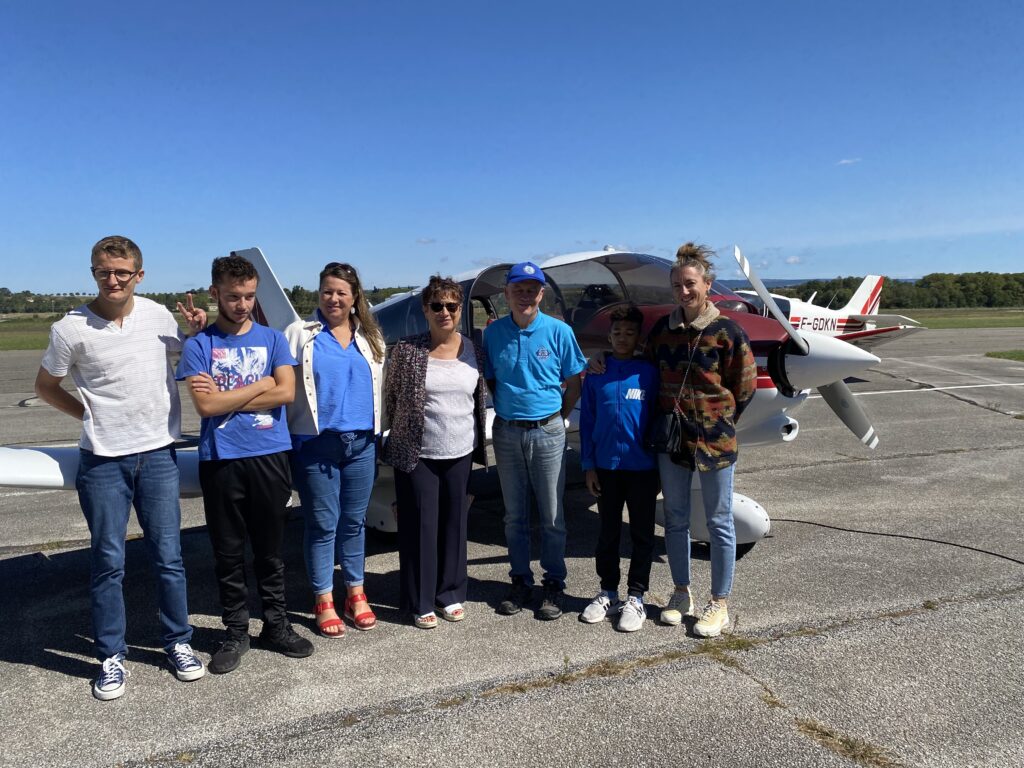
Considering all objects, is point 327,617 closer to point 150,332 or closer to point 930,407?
point 150,332

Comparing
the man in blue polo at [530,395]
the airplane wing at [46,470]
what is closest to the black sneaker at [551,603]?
the man in blue polo at [530,395]

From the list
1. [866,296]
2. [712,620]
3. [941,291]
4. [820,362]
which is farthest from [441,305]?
[941,291]

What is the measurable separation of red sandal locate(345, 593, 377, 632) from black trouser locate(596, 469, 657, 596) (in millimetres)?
1164

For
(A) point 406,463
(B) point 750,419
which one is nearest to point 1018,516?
(B) point 750,419

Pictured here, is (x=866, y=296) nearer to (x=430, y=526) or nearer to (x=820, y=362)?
(x=820, y=362)

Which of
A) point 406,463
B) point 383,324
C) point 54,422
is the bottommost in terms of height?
point 54,422

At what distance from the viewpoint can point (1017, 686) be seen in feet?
9.21

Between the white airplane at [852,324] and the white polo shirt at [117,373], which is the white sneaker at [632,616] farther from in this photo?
the white airplane at [852,324]

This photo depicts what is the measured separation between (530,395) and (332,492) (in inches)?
39.9

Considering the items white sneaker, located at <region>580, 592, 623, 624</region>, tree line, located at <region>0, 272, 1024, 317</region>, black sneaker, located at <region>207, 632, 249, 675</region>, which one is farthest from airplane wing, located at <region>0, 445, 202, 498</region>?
tree line, located at <region>0, 272, 1024, 317</region>

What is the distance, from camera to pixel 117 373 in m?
2.69

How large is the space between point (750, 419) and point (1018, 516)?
2.70 meters

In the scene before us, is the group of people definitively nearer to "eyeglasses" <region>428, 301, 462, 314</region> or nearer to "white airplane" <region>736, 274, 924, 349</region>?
"eyeglasses" <region>428, 301, 462, 314</region>

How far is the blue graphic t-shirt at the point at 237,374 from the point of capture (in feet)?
9.30
